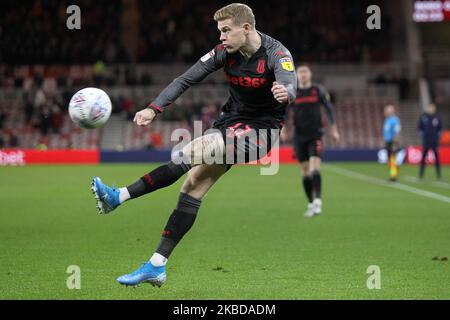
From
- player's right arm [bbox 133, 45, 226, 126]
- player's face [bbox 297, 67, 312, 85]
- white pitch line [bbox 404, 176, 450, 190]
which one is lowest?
white pitch line [bbox 404, 176, 450, 190]

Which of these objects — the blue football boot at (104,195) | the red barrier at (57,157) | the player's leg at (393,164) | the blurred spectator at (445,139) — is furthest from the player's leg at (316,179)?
the blurred spectator at (445,139)

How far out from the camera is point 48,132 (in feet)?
108

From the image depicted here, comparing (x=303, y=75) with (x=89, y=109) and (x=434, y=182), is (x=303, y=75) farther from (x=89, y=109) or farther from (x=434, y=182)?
(x=434, y=182)

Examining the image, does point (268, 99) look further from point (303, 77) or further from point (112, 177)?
point (112, 177)

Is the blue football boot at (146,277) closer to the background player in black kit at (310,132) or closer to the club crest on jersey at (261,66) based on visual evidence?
the club crest on jersey at (261,66)

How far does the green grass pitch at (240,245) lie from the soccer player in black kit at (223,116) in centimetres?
53

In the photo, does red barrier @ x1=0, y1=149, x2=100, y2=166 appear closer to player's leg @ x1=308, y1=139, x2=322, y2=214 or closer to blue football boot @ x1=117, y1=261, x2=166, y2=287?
player's leg @ x1=308, y1=139, x2=322, y2=214

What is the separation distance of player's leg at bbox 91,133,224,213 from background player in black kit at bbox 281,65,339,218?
21.1 ft

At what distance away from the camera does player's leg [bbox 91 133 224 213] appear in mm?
6398

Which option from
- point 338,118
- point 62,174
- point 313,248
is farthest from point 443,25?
point 313,248

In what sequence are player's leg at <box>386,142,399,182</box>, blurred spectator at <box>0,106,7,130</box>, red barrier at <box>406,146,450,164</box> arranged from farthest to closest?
blurred spectator at <box>0,106,7,130</box> < red barrier at <box>406,146,450,164</box> < player's leg at <box>386,142,399,182</box>

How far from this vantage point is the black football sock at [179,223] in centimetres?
668

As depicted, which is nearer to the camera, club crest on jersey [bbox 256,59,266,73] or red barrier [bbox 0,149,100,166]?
club crest on jersey [bbox 256,59,266,73]

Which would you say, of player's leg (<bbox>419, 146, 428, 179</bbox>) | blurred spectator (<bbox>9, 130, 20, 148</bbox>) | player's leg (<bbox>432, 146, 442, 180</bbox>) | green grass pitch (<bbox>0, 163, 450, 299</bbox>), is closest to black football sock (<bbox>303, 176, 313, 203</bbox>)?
green grass pitch (<bbox>0, 163, 450, 299</bbox>)
